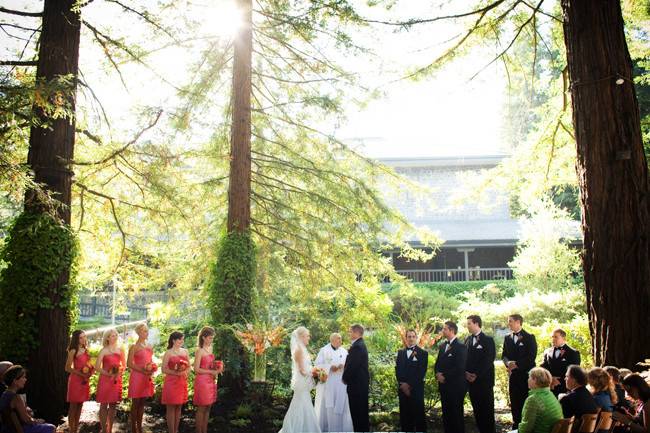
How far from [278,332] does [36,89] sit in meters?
5.52

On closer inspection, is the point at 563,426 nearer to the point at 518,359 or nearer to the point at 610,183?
the point at 610,183

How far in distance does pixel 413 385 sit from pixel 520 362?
5.55 ft

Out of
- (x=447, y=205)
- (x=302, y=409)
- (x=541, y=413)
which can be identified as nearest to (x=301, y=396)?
(x=302, y=409)

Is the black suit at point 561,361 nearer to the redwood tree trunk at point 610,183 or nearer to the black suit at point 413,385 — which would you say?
the redwood tree trunk at point 610,183

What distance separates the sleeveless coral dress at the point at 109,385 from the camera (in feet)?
28.3

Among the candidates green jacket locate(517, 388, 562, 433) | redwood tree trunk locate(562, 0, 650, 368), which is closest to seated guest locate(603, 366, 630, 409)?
redwood tree trunk locate(562, 0, 650, 368)

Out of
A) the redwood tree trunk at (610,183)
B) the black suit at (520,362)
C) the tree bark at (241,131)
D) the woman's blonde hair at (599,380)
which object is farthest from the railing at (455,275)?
the woman's blonde hair at (599,380)

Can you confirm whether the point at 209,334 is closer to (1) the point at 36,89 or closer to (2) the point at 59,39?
(1) the point at 36,89

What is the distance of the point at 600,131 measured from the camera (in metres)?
7.69

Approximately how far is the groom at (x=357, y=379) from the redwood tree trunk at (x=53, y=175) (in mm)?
4918

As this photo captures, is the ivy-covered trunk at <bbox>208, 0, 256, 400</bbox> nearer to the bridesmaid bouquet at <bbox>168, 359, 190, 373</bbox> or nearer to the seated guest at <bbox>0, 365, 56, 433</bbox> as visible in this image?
the bridesmaid bouquet at <bbox>168, 359, 190, 373</bbox>

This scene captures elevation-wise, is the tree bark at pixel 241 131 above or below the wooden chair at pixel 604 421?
above

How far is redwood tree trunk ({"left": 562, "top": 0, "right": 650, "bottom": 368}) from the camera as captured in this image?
7.32 m

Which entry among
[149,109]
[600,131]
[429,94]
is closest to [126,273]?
[149,109]
